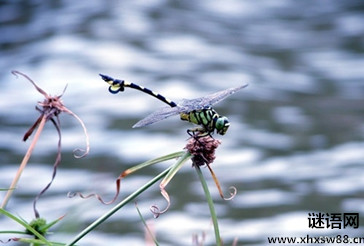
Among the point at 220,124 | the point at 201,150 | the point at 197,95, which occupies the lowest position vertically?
the point at 201,150

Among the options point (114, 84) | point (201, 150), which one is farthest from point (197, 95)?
point (201, 150)

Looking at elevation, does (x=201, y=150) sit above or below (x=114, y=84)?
below

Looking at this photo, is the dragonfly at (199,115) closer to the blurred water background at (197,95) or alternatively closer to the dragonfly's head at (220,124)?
the dragonfly's head at (220,124)

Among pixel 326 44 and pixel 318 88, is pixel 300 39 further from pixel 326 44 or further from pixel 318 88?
pixel 318 88

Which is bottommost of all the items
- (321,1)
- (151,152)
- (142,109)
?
(151,152)

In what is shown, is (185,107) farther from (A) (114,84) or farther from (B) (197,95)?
(B) (197,95)

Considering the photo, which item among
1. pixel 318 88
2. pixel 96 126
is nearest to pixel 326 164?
pixel 318 88

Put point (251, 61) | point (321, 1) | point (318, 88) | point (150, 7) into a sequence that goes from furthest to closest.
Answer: point (321, 1) < point (150, 7) < point (251, 61) < point (318, 88)

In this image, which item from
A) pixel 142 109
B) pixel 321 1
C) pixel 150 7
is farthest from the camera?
pixel 321 1
